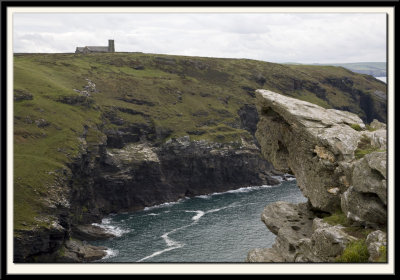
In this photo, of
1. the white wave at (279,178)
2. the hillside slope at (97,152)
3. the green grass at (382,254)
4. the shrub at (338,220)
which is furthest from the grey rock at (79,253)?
the white wave at (279,178)

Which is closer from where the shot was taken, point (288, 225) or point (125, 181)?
point (288, 225)

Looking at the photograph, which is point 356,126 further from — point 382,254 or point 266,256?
point 382,254

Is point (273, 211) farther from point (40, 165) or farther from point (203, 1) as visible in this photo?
point (40, 165)

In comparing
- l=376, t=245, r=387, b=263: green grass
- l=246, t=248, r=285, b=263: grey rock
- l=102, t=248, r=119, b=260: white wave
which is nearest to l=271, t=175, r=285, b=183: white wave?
l=102, t=248, r=119, b=260: white wave

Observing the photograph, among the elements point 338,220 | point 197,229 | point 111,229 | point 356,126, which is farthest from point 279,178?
point 338,220

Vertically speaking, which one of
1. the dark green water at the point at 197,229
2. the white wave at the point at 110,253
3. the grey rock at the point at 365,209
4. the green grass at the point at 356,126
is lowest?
the white wave at the point at 110,253

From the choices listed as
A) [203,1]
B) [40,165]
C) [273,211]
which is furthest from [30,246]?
[203,1]

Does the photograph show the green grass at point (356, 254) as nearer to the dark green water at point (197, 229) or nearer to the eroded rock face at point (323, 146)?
the eroded rock face at point (323, 146)

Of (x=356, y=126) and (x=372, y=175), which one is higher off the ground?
(x=356, y=126)
